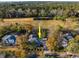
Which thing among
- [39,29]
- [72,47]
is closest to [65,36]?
[72,47]

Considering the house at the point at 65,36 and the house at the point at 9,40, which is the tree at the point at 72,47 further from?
the house at the point at 9,40

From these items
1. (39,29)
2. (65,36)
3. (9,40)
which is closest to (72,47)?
(65,36)

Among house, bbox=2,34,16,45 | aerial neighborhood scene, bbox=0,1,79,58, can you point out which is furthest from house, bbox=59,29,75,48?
house, bbox=2,34,16,45

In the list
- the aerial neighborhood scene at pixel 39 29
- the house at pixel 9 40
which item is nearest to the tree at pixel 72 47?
the aerial neighborhood scene at pixel 39 29

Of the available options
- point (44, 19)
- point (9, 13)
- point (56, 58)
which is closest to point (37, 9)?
point (44, 19)

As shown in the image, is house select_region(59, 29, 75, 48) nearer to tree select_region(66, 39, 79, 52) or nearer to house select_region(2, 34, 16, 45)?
tree select_region(66, 39, 79, 52)

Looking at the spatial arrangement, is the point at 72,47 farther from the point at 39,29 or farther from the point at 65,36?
the point at 39,29

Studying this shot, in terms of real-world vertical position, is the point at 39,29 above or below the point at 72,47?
above

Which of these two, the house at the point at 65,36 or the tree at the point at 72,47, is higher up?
the house at the point at 65,36
